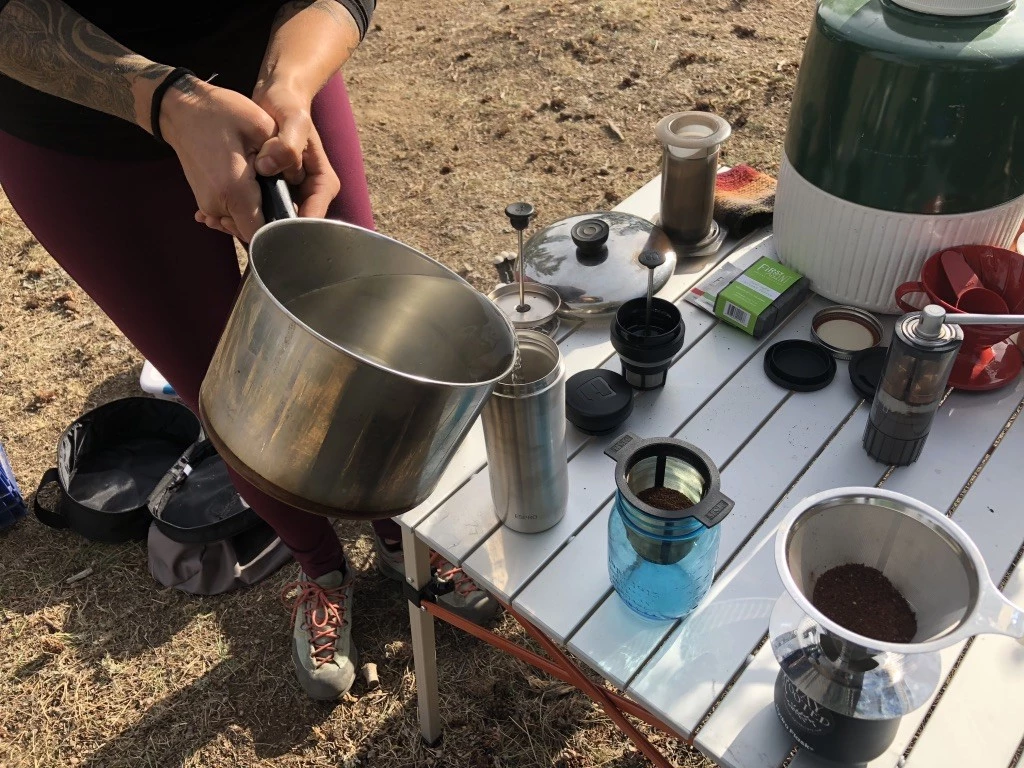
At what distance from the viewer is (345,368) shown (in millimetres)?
894

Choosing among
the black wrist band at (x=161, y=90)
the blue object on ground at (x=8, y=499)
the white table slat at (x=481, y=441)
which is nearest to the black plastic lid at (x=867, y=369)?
the white table slat at (x=481, y=441)

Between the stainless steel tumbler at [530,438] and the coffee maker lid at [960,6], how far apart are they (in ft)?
2.80

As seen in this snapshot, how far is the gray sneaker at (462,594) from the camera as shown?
202 centimetres

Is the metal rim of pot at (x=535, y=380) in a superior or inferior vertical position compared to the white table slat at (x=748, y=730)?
superior

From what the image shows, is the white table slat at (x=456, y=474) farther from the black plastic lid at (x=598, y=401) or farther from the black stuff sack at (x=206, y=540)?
the black stuff sack at (x=206, y=540)

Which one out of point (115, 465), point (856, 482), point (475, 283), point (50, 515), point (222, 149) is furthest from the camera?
point (475, 283)

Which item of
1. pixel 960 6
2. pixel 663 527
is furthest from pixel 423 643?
pixel 960 6

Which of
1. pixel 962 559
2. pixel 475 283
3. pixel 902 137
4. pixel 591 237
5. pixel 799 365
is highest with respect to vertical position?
pixel 902 137

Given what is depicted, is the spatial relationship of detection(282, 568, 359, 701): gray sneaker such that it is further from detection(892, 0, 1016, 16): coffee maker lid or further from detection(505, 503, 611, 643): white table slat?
detection(892, 0, 1016, 16): coffee maker lid

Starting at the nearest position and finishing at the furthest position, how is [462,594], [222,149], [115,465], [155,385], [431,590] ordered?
[222,149]
[431,590]
[462,594]
[115,465]
[155,385]

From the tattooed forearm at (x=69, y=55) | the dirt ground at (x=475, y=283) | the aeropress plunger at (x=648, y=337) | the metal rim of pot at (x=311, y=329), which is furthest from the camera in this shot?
the dirt ground at (x=475, y=283)

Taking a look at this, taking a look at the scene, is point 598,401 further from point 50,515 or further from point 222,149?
point 50,515

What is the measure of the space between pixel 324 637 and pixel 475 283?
1465 millimetres

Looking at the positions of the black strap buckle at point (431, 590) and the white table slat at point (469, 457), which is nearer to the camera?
the white table slat at point (469, 457)
